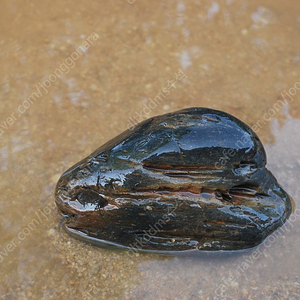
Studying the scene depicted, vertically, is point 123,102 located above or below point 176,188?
below

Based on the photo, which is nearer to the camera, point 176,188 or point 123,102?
point 176,188

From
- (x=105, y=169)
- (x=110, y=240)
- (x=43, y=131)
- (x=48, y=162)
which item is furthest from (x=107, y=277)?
(x=43, y=131)

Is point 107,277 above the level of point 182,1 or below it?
below

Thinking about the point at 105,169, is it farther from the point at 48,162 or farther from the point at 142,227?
the point at 48,162

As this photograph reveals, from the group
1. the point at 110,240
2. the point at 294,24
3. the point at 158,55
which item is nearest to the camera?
the point at 110,240
